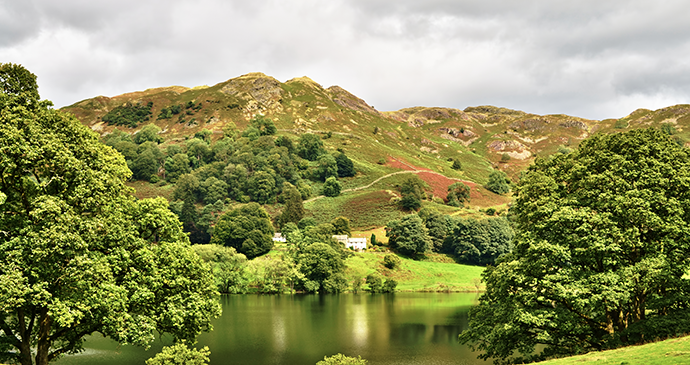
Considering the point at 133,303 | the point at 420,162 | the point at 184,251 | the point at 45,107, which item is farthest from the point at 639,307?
the point at 420,162

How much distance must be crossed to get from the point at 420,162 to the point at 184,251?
568 ft

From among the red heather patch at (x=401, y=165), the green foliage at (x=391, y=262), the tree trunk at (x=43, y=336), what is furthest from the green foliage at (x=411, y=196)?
the tree trunk at (x=43, y=336)

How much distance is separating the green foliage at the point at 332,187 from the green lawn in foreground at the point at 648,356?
400 feet

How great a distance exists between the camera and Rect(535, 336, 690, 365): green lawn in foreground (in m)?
17.5

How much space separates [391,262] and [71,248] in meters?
81.9

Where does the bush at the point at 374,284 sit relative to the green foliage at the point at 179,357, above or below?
below

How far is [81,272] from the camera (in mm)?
17938

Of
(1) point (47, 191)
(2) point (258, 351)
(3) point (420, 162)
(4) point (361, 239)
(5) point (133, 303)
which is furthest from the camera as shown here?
(3) point (420, 162)

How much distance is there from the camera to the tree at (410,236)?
103 meters

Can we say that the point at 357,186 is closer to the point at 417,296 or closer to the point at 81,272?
the point at 417,296

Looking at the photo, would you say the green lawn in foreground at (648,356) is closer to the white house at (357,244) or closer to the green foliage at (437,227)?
the white house at (357,244)

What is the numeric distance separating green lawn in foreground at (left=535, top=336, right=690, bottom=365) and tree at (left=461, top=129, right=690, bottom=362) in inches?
104

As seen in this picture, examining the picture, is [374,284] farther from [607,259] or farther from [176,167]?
[176,167]

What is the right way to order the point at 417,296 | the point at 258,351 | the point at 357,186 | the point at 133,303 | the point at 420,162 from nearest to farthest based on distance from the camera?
1. the point at 133,303
2. the point at 258,351
3. the point at 417,296
4. the point at 357,186
5. the point at 420,162
